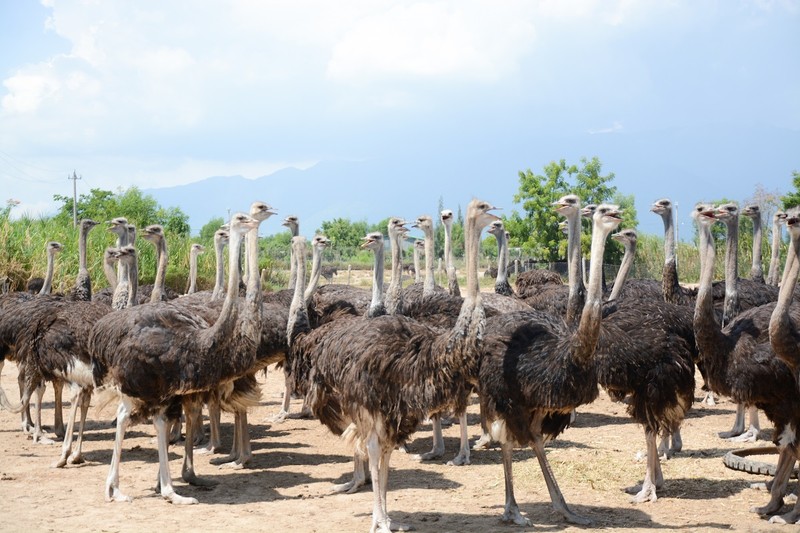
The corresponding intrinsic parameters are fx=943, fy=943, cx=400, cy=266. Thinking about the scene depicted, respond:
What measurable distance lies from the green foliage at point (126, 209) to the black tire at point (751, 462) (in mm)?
27373

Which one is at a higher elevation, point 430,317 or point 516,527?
point 430,317

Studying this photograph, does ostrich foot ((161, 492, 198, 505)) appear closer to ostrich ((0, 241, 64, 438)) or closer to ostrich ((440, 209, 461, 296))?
ostrich ((0, 241, 64, 438))

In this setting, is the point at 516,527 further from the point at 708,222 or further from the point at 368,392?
the point at 708,222

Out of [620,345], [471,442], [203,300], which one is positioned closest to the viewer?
[620,345]

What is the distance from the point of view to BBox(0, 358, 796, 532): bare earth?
6637 mm

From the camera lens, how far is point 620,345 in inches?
280

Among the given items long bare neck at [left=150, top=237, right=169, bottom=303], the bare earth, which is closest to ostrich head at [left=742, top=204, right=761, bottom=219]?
the bare earth

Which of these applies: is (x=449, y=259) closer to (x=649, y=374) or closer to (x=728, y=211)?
(x=728, y=211)

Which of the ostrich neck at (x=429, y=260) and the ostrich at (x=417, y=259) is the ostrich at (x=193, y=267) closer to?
the ostrich at (x=417, y=259)

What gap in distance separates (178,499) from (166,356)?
44.0 inches

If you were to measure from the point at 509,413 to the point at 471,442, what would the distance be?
326cm

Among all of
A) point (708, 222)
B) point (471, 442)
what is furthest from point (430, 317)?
point (708, 222)

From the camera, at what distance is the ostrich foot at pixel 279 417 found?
10883mm

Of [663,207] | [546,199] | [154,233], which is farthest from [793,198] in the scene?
[154,233]
